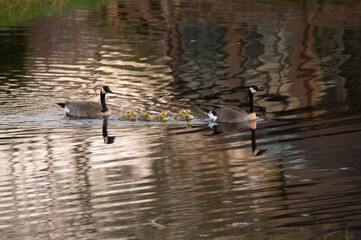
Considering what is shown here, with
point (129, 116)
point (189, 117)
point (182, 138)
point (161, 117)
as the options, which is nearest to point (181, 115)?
point (189, 117)

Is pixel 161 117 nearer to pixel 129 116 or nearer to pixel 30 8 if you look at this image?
pixel 129 116

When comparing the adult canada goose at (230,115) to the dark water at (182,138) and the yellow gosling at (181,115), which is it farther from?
the yellow gosling at (181,115)

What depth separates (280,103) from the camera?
18.8 meters

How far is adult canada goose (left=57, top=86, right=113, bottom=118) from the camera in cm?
1798

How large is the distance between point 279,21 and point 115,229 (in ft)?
89.6

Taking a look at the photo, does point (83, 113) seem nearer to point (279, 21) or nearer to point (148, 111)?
point (148, 111)

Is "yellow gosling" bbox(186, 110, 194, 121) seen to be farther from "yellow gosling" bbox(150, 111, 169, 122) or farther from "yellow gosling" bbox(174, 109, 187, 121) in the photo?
"yellow gosling" bbox(150, 111, 169, 122)

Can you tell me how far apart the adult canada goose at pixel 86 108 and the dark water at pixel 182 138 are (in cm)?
29

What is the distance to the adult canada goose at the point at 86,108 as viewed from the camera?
17978mm

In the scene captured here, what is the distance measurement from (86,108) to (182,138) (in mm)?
3852

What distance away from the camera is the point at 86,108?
59.7ft

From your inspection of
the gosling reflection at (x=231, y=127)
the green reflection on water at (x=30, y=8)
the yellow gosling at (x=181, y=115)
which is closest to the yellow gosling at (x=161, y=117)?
the yellow gosling at (x=181, y=115)

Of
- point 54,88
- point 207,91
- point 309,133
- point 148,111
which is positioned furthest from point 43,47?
point 309,133

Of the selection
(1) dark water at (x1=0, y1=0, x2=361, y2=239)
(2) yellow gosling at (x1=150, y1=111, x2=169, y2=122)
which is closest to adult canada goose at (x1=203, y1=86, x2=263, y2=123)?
(1) dark water at (x1=0, y1=0, x2=361, y2=239)
